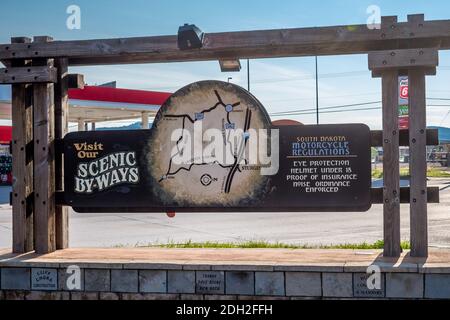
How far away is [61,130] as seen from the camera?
23.9 feet

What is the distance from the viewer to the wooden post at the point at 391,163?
6.32 metres

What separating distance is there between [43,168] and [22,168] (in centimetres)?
25

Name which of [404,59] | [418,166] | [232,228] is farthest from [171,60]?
[232,228]

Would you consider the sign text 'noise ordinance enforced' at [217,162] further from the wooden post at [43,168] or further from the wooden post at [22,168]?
the wooden post at [22,168]

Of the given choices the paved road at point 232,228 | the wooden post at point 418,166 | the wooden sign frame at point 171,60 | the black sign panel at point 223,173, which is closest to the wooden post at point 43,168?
the wooden sign frame at point 171,60

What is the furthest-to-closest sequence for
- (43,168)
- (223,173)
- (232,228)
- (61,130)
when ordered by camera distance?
(232,228) → (61,130) → (43,168) → (223,173)

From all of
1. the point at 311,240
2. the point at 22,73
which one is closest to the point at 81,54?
the point at 22,73

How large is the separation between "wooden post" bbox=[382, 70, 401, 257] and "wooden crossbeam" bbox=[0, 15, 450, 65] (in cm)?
40

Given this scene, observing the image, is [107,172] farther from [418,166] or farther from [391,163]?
[418,166]

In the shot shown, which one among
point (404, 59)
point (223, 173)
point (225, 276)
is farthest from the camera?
point (223, 173)

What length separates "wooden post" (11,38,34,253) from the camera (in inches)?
280

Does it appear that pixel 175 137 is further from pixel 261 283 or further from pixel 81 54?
pixel 261 283

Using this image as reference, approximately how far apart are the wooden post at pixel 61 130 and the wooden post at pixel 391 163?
352 cm

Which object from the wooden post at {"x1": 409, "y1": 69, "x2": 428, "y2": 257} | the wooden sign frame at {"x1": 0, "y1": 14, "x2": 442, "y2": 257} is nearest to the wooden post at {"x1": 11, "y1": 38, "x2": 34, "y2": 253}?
the wooden sign frame at {"x1": 0, "y1": 14, "x2": 442, "y2": 257}
